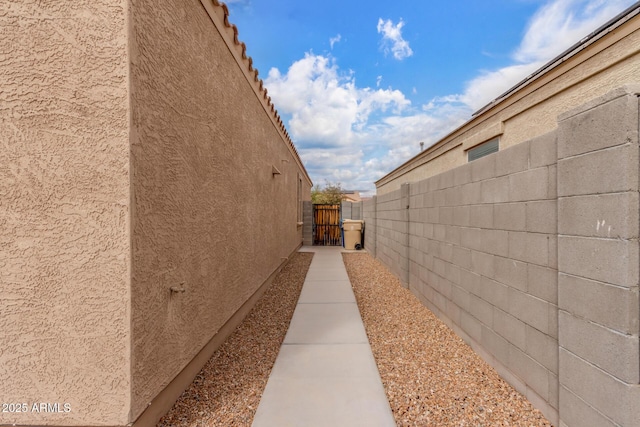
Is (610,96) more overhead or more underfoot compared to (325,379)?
more overhead

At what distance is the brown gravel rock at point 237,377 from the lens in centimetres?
237

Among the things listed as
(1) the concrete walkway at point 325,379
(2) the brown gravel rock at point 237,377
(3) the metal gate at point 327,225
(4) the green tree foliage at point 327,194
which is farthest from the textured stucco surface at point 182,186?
(4) the green tree foliage at point 327,194

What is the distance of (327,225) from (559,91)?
11.7 meters

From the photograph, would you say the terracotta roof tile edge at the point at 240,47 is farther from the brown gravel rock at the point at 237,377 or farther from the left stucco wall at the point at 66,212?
the brown gravel rock at the point at 237,377

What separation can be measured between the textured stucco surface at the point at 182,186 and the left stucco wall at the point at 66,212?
11 centimetres

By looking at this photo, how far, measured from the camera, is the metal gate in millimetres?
15805

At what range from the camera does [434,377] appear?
116 inches

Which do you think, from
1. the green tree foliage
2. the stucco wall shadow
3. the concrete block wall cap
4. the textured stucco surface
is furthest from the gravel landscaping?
the green tree foliage

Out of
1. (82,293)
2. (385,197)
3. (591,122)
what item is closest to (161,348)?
(82,293)

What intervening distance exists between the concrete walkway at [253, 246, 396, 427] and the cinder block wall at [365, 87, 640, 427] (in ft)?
4.07

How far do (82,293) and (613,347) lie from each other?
128 inches

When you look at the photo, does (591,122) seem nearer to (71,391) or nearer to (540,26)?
(71,391)

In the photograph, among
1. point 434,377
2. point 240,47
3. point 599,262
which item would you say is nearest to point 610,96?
point 599,262

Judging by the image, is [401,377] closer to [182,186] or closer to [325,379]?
[325,379]
